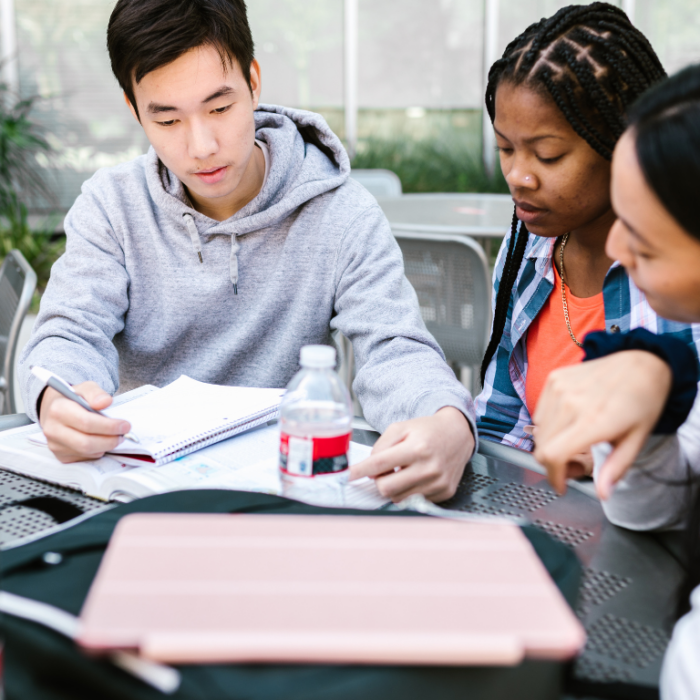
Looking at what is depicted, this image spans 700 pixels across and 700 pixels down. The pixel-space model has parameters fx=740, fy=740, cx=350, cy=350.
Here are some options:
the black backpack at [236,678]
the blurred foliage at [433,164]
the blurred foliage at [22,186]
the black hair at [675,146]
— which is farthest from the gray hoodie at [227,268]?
the blurred foliage at [433,164]

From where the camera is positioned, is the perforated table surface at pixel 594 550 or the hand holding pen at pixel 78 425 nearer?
the perforated table surface at pixel 594 550

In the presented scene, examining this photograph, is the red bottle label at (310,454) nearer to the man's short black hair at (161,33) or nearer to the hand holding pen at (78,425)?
the hand holding pen at (78,425)

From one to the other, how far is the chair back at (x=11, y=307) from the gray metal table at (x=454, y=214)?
117cm

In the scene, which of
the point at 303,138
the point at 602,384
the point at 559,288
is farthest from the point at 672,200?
the point at 303,138

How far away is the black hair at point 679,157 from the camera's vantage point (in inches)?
30.1

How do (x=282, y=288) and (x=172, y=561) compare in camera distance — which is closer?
(x=172, y=561)

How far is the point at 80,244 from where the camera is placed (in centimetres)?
155

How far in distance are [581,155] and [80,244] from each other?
1.01 meters

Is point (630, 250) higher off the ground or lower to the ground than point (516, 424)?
higher

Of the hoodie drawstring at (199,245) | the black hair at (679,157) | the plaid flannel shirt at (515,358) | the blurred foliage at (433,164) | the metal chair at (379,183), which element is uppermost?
the black hair at (679,157)

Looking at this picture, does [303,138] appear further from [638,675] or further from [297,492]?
[638,675]

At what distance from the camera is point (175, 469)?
41.1 inches

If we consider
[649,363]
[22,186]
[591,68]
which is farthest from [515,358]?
[22,186]

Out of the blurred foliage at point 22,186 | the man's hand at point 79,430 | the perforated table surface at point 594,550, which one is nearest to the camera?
the perforated table surface at point 594,550
